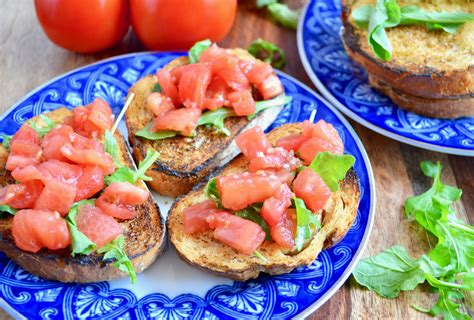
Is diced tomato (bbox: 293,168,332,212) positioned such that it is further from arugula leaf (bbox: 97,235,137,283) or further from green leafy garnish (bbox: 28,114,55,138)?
green leafy garnish (bbox: 28,114,55,138)

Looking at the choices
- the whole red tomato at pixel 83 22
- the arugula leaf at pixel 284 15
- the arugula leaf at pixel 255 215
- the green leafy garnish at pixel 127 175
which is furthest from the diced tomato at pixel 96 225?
the arugula leaf at pixel 284 15

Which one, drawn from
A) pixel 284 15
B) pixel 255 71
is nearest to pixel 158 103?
pixel 255 71

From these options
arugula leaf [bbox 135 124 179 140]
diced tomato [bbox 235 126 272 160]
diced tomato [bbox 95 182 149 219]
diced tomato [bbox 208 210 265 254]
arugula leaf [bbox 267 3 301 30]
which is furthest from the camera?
arugula leaf [bbox 267 3 301 30]

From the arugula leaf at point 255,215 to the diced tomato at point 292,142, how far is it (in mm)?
481

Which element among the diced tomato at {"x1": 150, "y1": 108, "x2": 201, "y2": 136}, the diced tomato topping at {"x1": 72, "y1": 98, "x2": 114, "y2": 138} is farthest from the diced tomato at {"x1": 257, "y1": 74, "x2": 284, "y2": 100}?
the diced tomato topping at {"x1": 72, "y1": 98, "x2": 114, "y2": 138}

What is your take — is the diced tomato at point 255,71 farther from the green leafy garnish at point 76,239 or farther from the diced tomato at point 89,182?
the green leafy garnish at point 76,239

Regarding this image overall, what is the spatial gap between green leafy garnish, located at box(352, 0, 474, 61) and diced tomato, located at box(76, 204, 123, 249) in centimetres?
204

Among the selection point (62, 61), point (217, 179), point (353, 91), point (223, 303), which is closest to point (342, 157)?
point (217, 179)

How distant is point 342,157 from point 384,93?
123 centimetres

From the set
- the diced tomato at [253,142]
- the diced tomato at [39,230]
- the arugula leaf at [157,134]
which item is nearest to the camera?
the diced tomato at [39,230]

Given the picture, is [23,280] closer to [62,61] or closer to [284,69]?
[62,61]

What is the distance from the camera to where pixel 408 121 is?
3.86 metres

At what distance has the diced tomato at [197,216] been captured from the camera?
3043 mm

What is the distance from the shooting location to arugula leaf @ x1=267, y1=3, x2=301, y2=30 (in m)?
4.88
